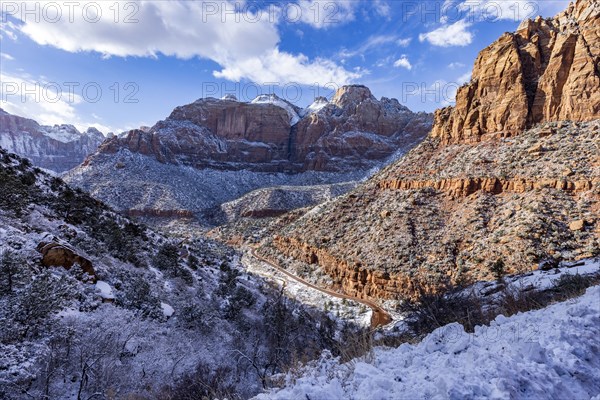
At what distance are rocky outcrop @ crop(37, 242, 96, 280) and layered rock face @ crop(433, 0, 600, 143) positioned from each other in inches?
1602

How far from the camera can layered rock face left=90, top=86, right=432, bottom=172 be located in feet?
404

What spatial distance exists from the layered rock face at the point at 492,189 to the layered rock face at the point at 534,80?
0.13m

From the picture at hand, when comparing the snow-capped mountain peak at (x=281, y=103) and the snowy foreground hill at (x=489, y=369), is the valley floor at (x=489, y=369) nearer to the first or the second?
the snowy foreground hill at (x=489, y=369)

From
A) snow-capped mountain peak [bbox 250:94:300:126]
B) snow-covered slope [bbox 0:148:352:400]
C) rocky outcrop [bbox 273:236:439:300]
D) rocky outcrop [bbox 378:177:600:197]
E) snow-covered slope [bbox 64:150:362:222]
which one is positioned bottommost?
rocky outcrop [bbox 273:236:439:300]

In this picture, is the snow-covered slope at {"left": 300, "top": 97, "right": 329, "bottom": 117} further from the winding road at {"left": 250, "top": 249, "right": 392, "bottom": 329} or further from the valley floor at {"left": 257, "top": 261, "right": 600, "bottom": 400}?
the valley floor at {"left": 257, "top": 261, "right": 600, "bottom": 400}

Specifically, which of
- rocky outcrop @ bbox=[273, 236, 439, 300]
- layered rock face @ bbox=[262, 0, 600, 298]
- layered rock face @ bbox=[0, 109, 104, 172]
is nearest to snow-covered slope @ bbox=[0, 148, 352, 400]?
rocky outcrop @ bbox=[273, 236, 439, 300]

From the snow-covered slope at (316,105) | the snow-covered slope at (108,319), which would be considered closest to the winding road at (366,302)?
the snow-covered slope at (108,319)

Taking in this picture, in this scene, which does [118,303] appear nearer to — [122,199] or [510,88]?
[510,88]

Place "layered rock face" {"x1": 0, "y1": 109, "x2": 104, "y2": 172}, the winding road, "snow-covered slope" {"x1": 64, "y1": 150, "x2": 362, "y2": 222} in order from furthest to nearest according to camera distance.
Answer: "layered rock face" {"x1": 0, "y1": 109, "x2": 104, "y2": 172} < "snow-covered slope" {"x1": 64, "y1": 150, "x2": 362, "y2": 222} < the winding road

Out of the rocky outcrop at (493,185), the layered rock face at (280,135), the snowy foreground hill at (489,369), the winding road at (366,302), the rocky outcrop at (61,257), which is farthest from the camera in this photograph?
the layered rock face at (280,135)

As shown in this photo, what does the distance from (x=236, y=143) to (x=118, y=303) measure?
136318 mm

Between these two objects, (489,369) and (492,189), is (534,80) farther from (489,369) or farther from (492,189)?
(489,369)

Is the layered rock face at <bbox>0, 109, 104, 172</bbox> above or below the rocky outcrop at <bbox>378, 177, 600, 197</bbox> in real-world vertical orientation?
above

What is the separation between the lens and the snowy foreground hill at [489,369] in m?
3.57
